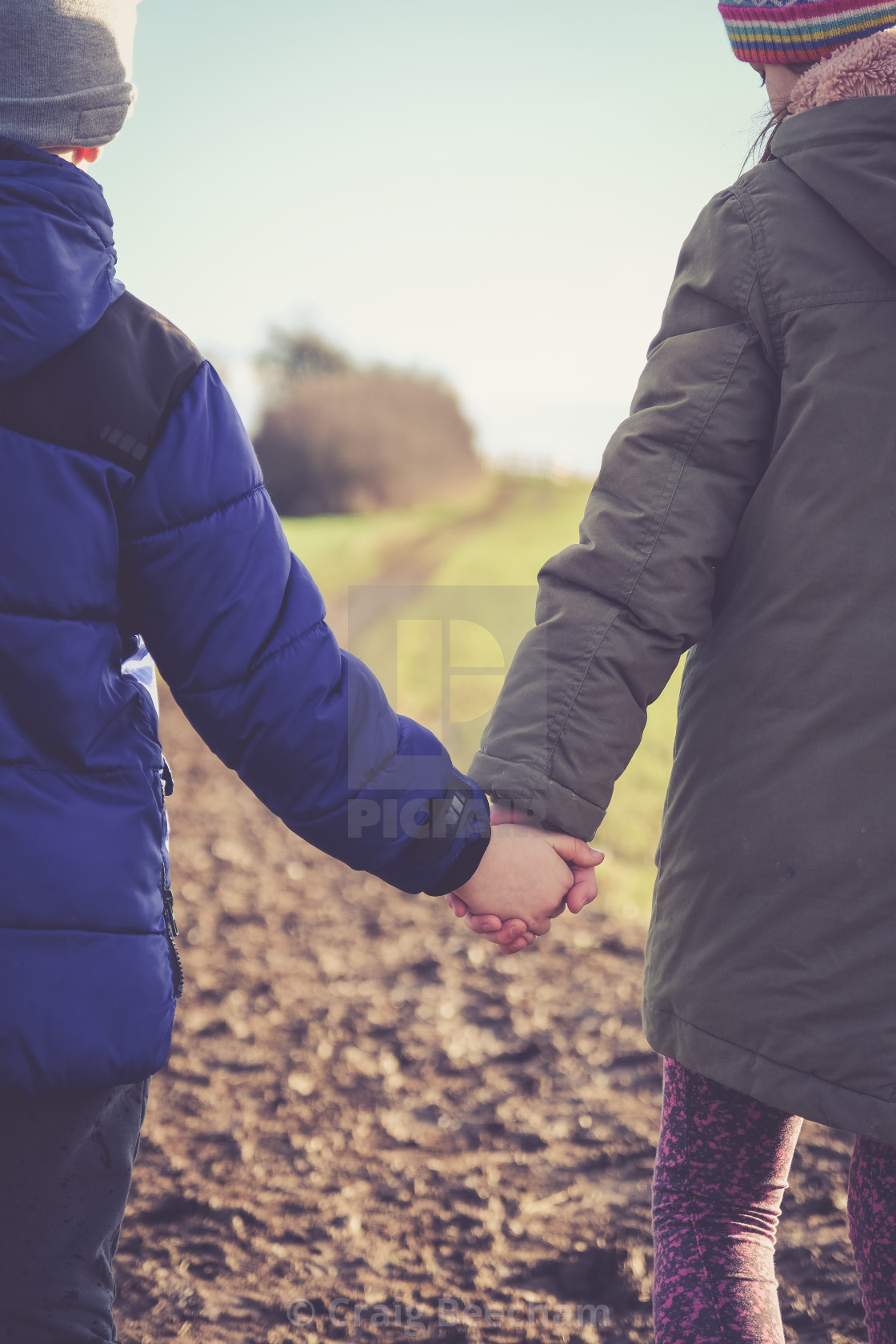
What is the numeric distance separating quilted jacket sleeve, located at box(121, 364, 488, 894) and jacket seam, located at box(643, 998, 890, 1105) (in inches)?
14.5

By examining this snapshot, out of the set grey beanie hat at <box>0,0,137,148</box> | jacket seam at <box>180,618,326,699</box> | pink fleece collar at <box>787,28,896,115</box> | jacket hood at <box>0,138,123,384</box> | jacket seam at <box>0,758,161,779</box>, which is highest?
pink fleece collar at <box>787,28,896,115</box>

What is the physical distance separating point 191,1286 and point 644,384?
2092 millimetres

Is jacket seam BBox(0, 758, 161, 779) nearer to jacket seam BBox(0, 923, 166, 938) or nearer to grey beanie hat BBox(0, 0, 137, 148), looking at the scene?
jacket seam BBox(0, 923, 166, 938)

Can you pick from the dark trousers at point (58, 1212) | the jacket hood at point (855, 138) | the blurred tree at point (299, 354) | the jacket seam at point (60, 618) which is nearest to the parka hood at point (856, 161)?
the jacket hood at point (855, 138)

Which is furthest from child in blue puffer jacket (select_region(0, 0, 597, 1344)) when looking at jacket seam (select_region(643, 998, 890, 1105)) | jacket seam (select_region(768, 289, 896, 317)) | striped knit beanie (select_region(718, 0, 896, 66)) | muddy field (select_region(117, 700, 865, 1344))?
muddy field (select_region(117, 700, 865, 1344))

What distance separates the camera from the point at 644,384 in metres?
1.69

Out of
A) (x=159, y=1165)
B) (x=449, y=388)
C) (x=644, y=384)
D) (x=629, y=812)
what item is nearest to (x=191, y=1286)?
(x=159, y=1165)

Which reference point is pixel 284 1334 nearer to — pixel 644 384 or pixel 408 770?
pixel 408 770

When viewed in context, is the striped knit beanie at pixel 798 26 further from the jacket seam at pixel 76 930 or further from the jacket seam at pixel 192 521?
the jacket seam at pixel 76 930

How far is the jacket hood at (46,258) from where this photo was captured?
128 cm

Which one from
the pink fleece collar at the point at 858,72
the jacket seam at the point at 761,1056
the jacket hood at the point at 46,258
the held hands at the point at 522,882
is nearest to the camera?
the jacket hood at the point at 46,258

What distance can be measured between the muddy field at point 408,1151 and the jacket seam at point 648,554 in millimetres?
1447

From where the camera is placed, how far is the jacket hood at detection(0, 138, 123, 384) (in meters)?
1.28

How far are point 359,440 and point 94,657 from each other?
1132 inches
